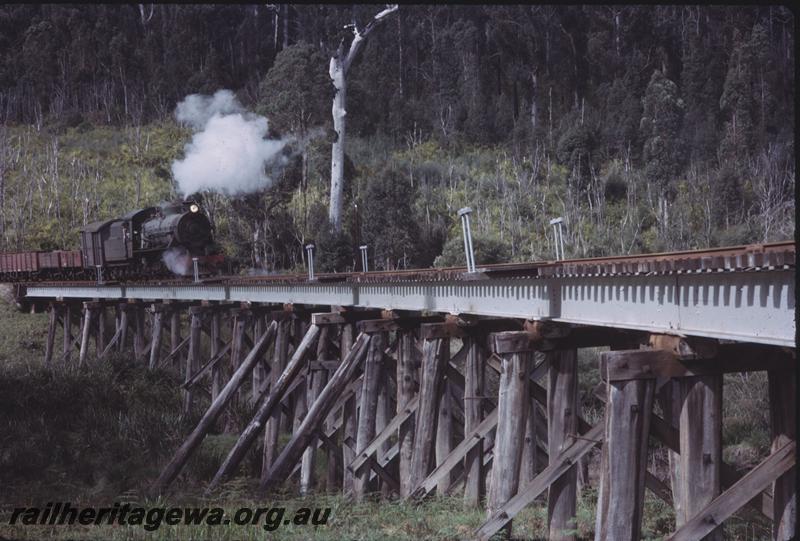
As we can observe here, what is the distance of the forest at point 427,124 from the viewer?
3297 cm

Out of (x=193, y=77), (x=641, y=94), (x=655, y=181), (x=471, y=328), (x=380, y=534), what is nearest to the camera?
(x=380, y=534)

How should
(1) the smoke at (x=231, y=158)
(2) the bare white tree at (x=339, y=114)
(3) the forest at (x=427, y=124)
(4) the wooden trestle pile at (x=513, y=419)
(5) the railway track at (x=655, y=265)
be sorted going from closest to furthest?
1. (5) the railway track at (x=655, y=265)
2. (4) the wooden trestle pile at (x=513, y=419)
3. (3) the forest at (x=427, y=124)
4. (2) the bare white tree at (x=339, y=114)
5. (1) the smoke at (x=231, y=158)

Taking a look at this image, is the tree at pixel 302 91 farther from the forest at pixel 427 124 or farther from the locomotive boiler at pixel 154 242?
the locomotive boiler at pixel 154 242

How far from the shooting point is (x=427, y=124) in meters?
48.4

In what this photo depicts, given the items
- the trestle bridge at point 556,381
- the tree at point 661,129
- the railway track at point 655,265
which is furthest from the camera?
the tree at point 661,129

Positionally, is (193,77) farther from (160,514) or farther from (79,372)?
(160,514)

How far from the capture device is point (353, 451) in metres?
12.9

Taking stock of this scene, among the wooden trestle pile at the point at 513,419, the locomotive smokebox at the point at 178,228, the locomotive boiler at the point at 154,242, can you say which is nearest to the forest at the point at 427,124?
the locomotive smokebox at the point at 178,228

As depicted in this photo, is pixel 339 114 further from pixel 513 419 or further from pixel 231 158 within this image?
pixel 513 419

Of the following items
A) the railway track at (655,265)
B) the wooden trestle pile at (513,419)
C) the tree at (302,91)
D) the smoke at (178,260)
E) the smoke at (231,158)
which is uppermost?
the tree at (302,91)

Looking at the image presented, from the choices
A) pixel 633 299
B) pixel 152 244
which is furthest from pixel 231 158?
pixel 633 299

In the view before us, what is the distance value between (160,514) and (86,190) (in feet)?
125

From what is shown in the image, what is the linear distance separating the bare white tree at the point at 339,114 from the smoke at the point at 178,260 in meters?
9.33

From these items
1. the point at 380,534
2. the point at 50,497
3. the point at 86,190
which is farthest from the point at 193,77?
the point at 380,534
